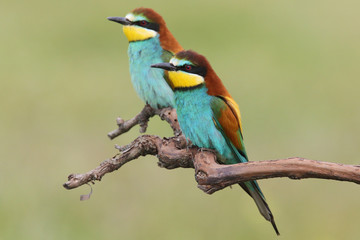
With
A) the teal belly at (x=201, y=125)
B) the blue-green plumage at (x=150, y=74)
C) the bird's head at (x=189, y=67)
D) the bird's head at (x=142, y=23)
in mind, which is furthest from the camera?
the blue-green plumage at (x=150, y=74)

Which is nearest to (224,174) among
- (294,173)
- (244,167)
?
(244,167)

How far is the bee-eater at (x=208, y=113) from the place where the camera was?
6.25 feet

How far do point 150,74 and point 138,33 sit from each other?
218 mm

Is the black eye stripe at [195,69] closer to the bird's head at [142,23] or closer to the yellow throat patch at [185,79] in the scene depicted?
the yellow throat patch at [185,79]

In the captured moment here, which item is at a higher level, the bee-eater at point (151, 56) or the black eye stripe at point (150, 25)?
the black eye stripe at point (150, 25)

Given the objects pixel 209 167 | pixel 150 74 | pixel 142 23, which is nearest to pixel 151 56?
pixel 150 74

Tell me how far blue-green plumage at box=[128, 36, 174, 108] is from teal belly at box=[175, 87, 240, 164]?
21.4 inches

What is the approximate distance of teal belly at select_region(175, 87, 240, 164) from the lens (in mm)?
2016

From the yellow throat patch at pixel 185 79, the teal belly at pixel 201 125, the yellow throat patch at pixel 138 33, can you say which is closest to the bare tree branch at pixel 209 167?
the teal belly at pixel 201 125

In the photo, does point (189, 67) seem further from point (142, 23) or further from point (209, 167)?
point (142, 23)

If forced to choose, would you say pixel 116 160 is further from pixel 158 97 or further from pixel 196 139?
pixel 158 97

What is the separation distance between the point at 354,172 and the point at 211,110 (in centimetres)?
67

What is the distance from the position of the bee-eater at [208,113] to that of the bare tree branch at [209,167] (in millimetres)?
54

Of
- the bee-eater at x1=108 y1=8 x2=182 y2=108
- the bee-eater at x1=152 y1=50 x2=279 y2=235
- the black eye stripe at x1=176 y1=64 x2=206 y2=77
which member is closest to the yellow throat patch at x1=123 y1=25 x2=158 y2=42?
the bee-eater at x1=108 y1=8 x2=182 y2=108
